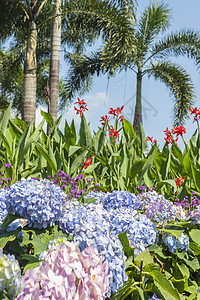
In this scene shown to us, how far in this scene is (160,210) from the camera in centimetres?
174

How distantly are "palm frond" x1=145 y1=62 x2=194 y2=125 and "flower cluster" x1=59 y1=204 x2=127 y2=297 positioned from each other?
462 inches

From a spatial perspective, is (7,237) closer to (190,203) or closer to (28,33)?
(190,203)

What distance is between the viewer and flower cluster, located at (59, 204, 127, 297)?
42.1 inches

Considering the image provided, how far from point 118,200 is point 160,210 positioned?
23cm

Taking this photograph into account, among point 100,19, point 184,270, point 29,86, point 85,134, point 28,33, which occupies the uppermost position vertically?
point 100,19

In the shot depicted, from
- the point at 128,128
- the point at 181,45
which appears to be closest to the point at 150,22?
the point at 181,45

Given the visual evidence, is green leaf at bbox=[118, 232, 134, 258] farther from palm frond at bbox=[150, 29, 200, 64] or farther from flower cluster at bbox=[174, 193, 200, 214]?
palm frond at bbox=[150, 29, 200, 64]

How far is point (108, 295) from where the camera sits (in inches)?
41.3

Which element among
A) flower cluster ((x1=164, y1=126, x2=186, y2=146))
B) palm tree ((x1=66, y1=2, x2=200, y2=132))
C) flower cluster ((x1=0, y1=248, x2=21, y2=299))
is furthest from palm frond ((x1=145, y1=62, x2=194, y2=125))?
flower cluster ((x1=0, y1=248, x2=21, y2=299))

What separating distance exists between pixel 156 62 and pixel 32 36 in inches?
264

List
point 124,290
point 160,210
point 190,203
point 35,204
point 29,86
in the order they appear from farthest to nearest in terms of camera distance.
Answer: point 29,86 → point 190,203 → point 160,210 → point 35,204 → point 124,290

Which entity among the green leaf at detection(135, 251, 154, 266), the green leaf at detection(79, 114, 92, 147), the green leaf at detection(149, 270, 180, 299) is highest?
the green leaf at detection(79, 114, 92, 147)

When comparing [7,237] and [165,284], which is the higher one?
[7,237]

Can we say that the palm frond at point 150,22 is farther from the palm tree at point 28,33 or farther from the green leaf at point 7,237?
the green leaf at point 7,237
